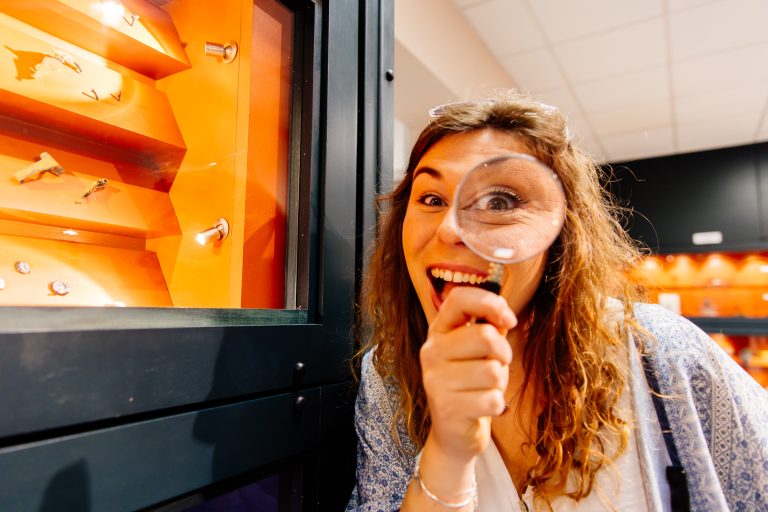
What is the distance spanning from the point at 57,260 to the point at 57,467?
33cm

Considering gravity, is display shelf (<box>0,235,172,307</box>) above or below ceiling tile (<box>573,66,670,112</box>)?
below

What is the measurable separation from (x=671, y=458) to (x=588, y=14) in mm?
2997

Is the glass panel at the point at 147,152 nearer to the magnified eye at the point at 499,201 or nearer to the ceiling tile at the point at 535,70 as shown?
the magnified eye at the point at 499,201

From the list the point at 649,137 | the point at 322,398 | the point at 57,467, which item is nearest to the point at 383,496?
the point at 322,398

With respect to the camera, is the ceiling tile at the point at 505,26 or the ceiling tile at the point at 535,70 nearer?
the ceiling tile at the point at 505,26

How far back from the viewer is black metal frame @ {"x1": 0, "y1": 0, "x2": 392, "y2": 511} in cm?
54

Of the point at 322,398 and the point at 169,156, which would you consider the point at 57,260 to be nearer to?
the point at 169,156

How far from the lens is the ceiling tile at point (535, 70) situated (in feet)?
11.8

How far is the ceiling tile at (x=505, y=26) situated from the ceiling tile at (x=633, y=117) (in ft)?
5.22

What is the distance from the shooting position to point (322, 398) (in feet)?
3.10

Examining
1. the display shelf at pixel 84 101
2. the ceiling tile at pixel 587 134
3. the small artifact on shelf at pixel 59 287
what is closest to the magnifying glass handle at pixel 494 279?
the small artifact on shelf at pixel 59 287

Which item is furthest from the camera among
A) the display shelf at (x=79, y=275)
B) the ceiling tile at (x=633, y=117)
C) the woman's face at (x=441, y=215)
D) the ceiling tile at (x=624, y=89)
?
the ceiling tile at (x=633, y=117)

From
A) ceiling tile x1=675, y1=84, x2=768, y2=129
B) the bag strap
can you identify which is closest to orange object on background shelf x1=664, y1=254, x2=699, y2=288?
ceiling tile x1=675, y1=84, x2=768, y2=129

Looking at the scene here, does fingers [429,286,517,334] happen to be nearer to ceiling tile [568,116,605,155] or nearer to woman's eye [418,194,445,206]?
woman's eye [418,194,445,206]
